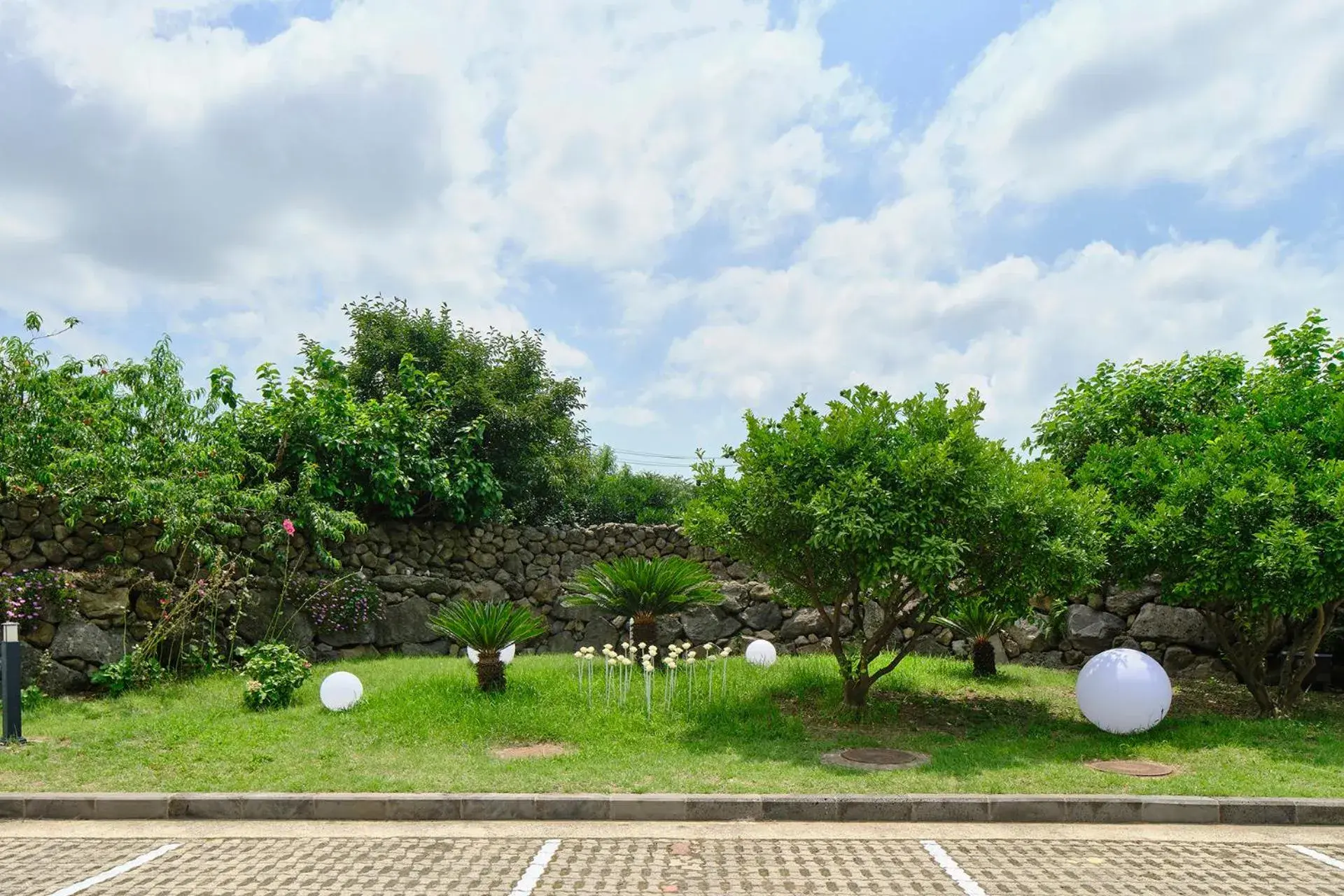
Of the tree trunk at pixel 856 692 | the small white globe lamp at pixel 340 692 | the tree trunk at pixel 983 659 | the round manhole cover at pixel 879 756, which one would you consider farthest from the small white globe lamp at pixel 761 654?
the small white globe lamp at pixel 340 692

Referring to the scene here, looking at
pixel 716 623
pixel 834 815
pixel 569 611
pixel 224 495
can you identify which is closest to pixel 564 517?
pixel 569 611

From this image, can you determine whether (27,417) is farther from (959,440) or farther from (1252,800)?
(1252,800)

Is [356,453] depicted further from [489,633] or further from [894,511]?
[894,511]

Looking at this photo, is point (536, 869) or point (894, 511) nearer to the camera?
point (536, 869)

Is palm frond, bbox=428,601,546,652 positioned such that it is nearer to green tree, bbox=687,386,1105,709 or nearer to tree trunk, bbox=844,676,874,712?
green tree, bbox=687,386,1105,709

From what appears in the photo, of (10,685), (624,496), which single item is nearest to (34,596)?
(10,685)

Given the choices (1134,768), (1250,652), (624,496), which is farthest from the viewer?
(624,496)

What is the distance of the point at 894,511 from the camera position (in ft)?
27.4

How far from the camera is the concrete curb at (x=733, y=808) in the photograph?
653cm

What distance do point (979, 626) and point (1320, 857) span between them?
6.22m

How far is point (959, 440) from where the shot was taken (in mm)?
8578

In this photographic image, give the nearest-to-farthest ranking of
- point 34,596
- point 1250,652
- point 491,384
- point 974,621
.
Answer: point 1250,652 < point 34,596 < point 974,621 < point 491,384

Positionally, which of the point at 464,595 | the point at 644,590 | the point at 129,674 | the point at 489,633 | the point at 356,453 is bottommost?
the point at 129,674

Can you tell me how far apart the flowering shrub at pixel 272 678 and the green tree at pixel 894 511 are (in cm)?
452
